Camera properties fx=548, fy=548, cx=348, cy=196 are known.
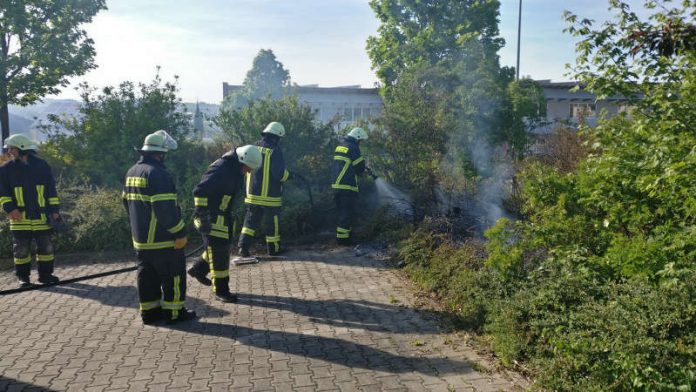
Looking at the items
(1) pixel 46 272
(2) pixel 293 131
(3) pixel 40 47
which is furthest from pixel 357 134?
(3) pixel 40 47

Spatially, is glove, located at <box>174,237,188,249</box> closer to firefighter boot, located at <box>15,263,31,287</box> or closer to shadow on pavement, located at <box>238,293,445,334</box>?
shadow on pavement, located at <box>238,293,445,334</box>

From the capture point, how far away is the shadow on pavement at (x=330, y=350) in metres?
4.65

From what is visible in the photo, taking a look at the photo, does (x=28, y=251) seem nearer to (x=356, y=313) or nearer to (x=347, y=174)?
(x=356, y=313)

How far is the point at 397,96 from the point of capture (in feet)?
36.4

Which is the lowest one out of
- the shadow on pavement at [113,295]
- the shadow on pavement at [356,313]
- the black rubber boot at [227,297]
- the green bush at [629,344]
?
the shadow on pavement at [113,295]

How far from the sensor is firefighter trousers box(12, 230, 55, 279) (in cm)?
729

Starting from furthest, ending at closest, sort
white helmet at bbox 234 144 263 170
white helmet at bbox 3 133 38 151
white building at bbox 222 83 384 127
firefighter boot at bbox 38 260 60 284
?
white building at bbox 222 83 384 127 → firefighter boot at bbox 38 260 60 284 → white helmet at bbox 3 133 38 151 → white helmet at bbox 234 144 263 170

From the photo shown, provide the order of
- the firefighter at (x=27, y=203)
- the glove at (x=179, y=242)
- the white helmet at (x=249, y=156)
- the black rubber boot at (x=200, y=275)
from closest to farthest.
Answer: the glove at (x=179, y=242) → the white helmet at (x=249, y=156) → the black rubber boot at (x=200, y=275) → the firefighter at (x=27, y=203)

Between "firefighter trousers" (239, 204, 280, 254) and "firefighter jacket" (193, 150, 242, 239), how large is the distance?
2060 millimetres

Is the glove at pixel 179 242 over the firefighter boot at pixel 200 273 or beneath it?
over

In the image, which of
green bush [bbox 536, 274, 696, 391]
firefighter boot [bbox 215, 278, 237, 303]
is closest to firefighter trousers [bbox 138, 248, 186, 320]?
firefighter boot [bbox 215, 278, 237, 303]

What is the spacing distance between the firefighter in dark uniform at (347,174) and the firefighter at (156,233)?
3953 millimetres

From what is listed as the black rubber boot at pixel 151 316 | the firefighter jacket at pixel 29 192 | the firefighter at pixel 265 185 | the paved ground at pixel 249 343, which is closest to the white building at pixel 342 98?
the firefighter at pixel 265 185

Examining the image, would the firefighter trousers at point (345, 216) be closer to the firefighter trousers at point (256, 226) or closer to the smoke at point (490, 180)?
the firefighter trousers at point (256, 226)
